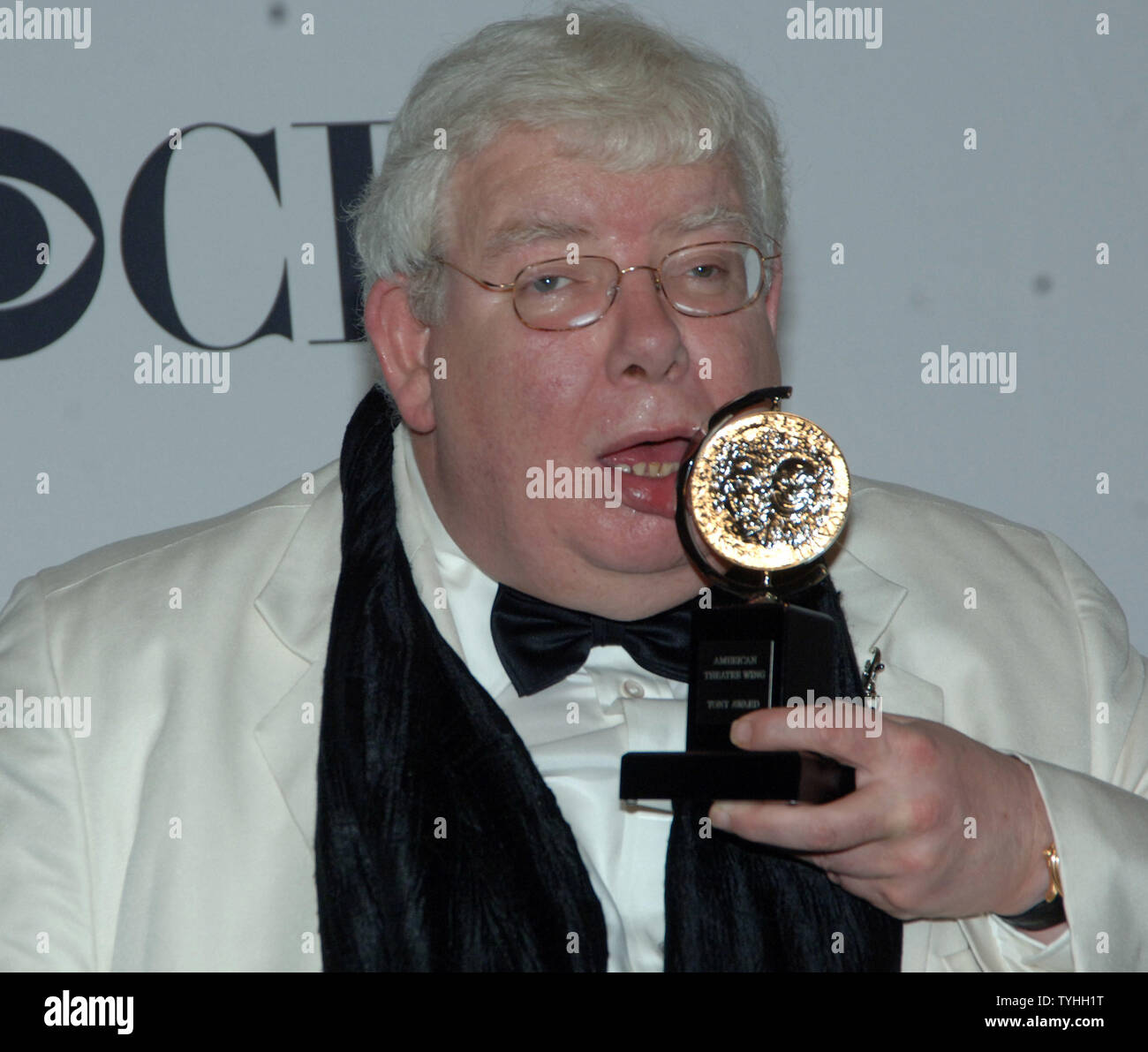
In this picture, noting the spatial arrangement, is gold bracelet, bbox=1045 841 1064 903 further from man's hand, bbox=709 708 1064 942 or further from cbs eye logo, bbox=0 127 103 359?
cbs eye logo, bbox=0 127 103 359

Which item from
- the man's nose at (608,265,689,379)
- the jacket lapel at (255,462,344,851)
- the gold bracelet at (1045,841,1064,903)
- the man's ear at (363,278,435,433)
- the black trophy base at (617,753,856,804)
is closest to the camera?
the black trophy base at (617,753,856,804)

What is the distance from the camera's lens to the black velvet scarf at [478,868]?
2.21 metres

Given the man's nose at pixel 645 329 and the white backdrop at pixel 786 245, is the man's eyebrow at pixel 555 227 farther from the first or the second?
the white backdrop at pixel 786 245

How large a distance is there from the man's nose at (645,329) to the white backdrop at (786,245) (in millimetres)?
812

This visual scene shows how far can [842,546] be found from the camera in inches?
105

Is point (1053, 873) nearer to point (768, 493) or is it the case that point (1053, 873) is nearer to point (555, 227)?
point (768, 493)

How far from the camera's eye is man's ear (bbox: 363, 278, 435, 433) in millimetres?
2518

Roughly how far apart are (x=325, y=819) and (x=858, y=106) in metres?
1.65

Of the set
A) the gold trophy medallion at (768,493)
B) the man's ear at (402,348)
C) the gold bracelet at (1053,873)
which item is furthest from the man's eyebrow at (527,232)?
the gold bracelet at (1053,873)

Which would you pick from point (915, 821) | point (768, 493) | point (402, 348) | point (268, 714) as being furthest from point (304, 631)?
point (915, 821)

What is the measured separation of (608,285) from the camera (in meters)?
2.28

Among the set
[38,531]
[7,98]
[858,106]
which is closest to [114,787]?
[38,531]

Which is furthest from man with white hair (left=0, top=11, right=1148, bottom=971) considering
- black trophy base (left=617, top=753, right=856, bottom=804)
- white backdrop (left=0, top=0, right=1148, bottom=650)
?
white backdrop (left=0, top=0, right=1148, bottom=650)

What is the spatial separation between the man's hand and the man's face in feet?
1.52
